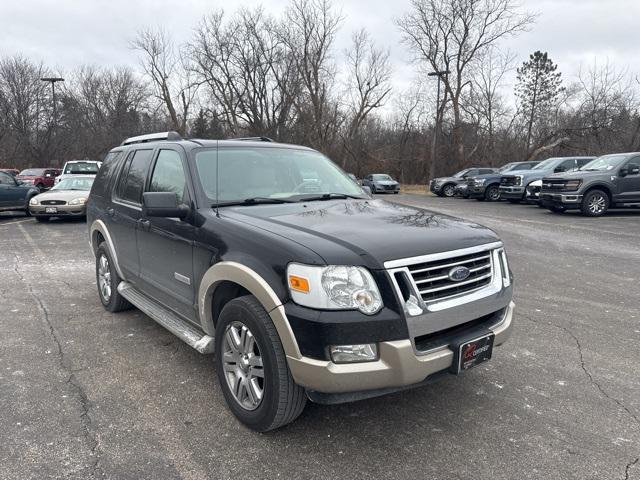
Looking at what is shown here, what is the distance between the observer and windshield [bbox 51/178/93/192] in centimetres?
1438

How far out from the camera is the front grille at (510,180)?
19.2 metres

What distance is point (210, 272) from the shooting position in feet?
10.1

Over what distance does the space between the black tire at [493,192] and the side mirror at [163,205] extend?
21233 mm

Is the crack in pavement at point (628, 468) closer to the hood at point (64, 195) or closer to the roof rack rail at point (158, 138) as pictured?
the roof rack rail at point (158, 138)

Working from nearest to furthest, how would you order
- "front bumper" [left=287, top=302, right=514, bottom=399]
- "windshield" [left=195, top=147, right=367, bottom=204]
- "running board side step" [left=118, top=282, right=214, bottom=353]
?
"front bumper" [left=287, top=302, right=514, bottom=399] → "running board side step" [left=118, top=282, right=214, bottom=353] → "windshield" [left=195, top=147, right=367, bottom=204]

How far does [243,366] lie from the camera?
2.90m

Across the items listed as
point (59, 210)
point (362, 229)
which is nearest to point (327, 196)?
point (362, 229)

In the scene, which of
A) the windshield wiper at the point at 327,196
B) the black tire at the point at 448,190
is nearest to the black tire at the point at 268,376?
the windshield wiper at the point at 327,196

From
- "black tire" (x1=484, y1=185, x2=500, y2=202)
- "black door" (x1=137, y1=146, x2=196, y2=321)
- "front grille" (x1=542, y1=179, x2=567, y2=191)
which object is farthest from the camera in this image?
"black tire" (x1=484, y1=185, x2=500, y2=202)

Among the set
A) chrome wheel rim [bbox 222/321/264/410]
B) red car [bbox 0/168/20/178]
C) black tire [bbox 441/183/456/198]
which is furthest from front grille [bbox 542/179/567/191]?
red car [bbox 0/168/20/178]

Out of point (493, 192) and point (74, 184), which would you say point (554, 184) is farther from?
point (74, 184)

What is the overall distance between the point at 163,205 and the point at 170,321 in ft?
3.31

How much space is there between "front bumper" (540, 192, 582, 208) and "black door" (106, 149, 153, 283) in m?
13.3

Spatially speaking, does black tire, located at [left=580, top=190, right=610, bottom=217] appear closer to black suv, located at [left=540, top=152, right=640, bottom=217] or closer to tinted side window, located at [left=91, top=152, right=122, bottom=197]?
black suv, located at [left=540, top=152, right=640, bottom=217]
